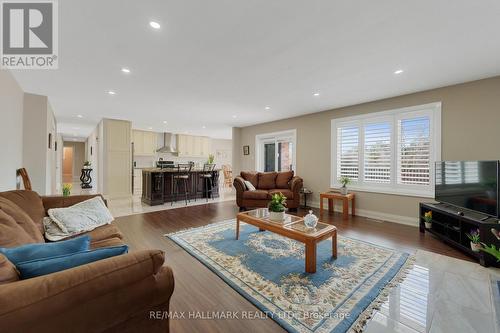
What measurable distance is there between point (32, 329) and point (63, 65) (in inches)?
133

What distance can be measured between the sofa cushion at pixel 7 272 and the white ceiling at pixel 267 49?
76.8 inches

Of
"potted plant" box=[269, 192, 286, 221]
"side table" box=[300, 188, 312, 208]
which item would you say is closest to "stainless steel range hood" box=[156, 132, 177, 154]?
"side table" box=[300, 188, 312, 208]

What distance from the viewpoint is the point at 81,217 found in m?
2.19

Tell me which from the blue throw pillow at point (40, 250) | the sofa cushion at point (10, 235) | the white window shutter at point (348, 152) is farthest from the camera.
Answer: the white window shutter at point (348, 152)

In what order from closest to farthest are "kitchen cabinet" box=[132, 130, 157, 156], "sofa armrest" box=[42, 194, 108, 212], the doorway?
"sofa armrest" box=[42, 194, 108, 212] < "kitchen cabinet" box=[132, 130, 157, 156] < the doorway

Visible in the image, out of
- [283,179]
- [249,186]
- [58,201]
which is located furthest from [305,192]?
[58,201]

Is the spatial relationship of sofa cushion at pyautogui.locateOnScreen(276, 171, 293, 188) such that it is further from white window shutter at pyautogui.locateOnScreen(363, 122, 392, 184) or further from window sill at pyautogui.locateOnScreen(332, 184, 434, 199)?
white window shutter at pyautogui.locateOnScreen(363, 122, 392, 184)

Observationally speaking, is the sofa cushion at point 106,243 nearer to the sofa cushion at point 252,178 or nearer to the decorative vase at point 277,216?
the decorative vase at point 277,216

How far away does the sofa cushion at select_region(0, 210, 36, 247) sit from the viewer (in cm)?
125

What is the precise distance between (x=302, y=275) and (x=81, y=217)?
2.34 meters

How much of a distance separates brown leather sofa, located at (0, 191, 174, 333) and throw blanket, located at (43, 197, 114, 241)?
2.66ft

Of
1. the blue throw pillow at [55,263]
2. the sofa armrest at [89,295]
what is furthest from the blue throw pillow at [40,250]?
the sofa armrest at [89,295]

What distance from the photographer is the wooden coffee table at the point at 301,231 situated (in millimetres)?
2229

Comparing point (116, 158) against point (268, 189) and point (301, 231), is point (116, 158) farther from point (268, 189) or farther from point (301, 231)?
point (301, 231)
